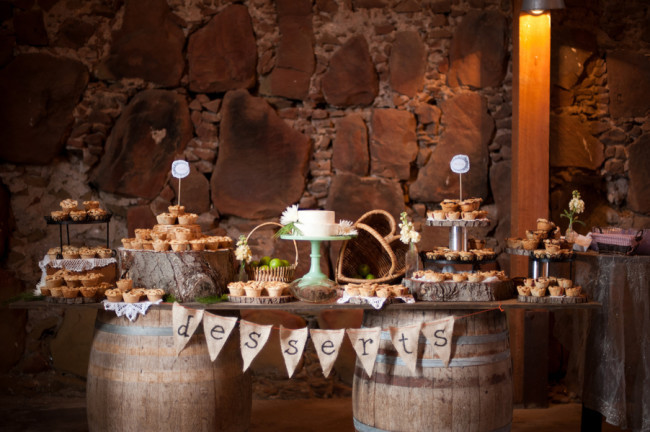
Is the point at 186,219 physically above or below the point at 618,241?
above

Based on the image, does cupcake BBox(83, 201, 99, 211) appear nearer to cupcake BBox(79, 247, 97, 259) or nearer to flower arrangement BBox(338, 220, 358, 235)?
cupcake BBox(79, 247, 97, 259)

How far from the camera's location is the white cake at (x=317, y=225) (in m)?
3.63

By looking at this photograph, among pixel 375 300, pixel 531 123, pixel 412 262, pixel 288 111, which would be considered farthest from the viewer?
pixel 288 111

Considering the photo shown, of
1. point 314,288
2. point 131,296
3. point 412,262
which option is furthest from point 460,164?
point 131,296

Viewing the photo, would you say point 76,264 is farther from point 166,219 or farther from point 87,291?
point 166,219

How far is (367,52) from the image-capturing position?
5.02m

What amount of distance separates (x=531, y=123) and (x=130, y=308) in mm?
2952

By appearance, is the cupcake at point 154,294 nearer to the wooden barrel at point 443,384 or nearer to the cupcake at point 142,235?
the cupcake at point 142,235

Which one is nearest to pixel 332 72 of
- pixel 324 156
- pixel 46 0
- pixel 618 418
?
pixel 324 156

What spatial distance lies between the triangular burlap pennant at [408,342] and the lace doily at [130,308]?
1.21 m

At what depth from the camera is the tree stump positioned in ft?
11.4

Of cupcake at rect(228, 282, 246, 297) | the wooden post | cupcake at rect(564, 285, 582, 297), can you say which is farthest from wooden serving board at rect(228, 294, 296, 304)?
the wooden post

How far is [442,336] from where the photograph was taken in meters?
3.26

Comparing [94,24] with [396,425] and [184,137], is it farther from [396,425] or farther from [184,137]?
[396,425]
